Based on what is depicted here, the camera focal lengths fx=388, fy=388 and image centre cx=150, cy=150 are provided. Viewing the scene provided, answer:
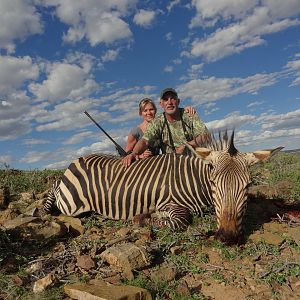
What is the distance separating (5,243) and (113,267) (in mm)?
1336

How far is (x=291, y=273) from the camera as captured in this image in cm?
282

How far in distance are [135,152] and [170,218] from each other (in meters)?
1.47

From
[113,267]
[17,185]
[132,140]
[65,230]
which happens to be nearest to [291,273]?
[113,267]

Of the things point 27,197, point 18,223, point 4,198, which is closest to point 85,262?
point 18,223

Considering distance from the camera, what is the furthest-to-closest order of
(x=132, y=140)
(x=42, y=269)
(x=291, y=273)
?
(x=132, y=140) < (x=42, y=269) < (x=291, y=273)

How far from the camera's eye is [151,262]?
303cm

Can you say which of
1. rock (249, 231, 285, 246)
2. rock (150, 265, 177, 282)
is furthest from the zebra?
rock (150, 265, 177, 282)

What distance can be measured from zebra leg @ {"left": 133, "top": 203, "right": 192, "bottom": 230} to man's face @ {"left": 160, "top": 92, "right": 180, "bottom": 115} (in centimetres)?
182

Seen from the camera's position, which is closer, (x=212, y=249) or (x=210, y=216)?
(x=212, y=249)

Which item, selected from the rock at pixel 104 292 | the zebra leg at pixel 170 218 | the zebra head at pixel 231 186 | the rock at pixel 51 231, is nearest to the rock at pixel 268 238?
the zebra head at pixel 231 186

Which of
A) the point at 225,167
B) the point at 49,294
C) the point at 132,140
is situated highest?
the point at 132,140

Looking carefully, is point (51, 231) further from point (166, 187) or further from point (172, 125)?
point (172, 125)

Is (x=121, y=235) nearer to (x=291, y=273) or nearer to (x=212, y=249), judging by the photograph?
(x=212, y=249)

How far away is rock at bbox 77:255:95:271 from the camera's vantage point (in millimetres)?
2986
